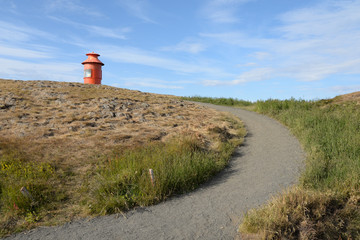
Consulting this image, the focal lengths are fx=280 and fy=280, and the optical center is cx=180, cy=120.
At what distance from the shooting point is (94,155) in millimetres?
9828

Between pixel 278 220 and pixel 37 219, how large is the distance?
534 centimetres

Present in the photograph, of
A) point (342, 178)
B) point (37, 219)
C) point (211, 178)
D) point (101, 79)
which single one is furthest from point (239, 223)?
point (101, 79)

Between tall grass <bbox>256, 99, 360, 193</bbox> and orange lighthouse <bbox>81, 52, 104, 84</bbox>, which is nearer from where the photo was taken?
tall grass <bbox>256, 99, 360, 193</bbox>

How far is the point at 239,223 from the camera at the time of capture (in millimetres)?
5875

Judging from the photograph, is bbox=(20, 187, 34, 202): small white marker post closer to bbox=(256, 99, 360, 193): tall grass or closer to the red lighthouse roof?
bbox=(256, 99, 360, 193): tall grass

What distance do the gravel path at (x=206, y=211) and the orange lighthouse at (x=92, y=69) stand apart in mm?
21665

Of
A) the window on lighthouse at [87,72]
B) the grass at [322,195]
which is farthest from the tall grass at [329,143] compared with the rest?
the window on lighthouse at [87,72]

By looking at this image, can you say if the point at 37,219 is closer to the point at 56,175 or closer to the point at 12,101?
the point at 56,175

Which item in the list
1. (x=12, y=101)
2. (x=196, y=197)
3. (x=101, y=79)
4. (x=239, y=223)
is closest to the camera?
(x=239, y=223)

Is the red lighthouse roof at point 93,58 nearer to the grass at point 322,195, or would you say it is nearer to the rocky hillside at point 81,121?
the rocky hillside at point 81,121

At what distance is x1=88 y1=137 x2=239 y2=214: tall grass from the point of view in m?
6.97

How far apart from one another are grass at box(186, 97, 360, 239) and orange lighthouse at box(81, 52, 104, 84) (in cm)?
2093

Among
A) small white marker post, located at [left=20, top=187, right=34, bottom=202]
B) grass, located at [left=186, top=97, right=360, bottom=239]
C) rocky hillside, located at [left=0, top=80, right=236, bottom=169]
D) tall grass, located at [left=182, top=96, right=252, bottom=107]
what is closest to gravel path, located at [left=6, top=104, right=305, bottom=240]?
grass, located at [left=186, top=97, right=360, bottom=239]

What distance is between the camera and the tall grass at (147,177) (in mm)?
6969
